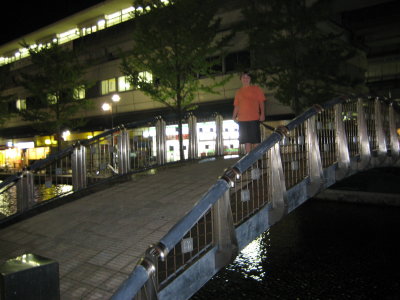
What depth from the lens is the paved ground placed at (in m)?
4.57

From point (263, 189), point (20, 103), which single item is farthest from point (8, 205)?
point (20, 103)

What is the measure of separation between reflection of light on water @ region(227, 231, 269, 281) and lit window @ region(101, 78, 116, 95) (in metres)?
20.9

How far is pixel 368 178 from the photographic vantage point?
15.5 metres

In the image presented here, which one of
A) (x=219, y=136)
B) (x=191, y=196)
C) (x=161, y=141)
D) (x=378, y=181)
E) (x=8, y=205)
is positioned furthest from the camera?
(x=378, y=181)

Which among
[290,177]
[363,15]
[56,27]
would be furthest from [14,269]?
[56,27]

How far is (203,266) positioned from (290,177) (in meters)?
3.04

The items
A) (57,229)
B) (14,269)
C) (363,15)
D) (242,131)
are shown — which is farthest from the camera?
(363,15)

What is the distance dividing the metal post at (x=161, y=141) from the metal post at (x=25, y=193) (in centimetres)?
400

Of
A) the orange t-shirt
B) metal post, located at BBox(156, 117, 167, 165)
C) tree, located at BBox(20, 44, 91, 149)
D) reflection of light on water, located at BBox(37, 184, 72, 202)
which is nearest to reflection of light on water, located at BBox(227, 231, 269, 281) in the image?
metal post, located at BBox(156, 117, 167, 165)

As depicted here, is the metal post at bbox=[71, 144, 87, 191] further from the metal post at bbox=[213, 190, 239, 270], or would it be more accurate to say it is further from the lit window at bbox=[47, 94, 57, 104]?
the lit window at bbox=[47, 94, 57, 104]

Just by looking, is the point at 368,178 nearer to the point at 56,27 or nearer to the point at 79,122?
the point at 79,122

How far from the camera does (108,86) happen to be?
28.6 m

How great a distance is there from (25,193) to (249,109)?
5.62 metres

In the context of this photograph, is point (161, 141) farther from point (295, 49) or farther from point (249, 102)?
point (295, 49)
